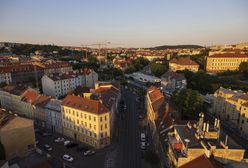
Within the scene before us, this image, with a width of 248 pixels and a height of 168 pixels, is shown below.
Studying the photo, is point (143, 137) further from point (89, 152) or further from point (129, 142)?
point (89, 152)

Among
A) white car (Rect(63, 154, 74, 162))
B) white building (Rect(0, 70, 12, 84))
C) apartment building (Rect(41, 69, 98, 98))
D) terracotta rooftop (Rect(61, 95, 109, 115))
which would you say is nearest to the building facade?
apartment building (Rect(41, 69, 98, 98))

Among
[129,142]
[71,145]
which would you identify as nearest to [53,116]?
[71,145]

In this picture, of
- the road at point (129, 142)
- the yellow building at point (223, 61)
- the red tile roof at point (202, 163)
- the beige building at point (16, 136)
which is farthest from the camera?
the yellow building at point (223, 61)

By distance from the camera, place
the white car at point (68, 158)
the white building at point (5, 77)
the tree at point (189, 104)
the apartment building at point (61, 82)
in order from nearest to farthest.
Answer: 1. the white car at point (68, 158)
2. the tree at point (189, 104)
3. the apartment building at point (61, 82)
4. the white building at point (5, 77)

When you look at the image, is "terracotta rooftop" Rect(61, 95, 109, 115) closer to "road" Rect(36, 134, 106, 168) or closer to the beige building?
"road" Rect(36, 134, 106, 168)

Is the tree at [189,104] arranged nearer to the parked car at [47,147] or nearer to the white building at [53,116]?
the white building at [53,116]

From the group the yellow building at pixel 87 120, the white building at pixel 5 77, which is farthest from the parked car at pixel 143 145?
the white building at pixel 5 77
